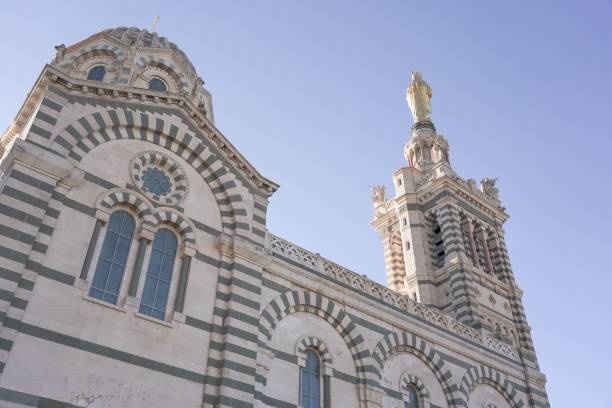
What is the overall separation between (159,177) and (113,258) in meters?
3.23

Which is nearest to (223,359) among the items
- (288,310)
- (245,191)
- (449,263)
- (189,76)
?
(288,310)

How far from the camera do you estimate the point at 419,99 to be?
1641 inches

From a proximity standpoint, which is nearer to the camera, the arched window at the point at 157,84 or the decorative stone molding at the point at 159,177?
the decorative stone molding at the point at 159,177

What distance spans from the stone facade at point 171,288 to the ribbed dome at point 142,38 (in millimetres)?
130

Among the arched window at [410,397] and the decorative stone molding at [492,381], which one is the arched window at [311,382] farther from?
the decorative stone molding at [492,381]

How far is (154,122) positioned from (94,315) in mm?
6761

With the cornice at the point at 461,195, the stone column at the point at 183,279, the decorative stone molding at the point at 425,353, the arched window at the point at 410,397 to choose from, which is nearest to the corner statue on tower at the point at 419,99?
the cornice at the point at 461,195

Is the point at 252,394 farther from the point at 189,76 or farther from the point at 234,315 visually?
the point at 189,76

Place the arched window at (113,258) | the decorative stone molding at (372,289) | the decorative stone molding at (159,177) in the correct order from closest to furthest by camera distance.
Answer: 1. the arched window at (113,258)
2. the decorative stone molding at (159,177)
3. the decorative stone molding at (372,289)

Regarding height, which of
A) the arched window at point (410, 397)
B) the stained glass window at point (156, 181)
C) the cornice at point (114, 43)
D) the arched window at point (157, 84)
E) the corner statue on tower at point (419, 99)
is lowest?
the arched window at point (410, 397)

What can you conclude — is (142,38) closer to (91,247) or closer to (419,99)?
(91,247)

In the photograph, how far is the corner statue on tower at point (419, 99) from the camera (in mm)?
41031

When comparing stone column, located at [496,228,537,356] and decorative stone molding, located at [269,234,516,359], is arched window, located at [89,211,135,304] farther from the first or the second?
stone column, located at [496,228,537,356]

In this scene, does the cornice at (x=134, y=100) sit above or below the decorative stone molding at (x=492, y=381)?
above
